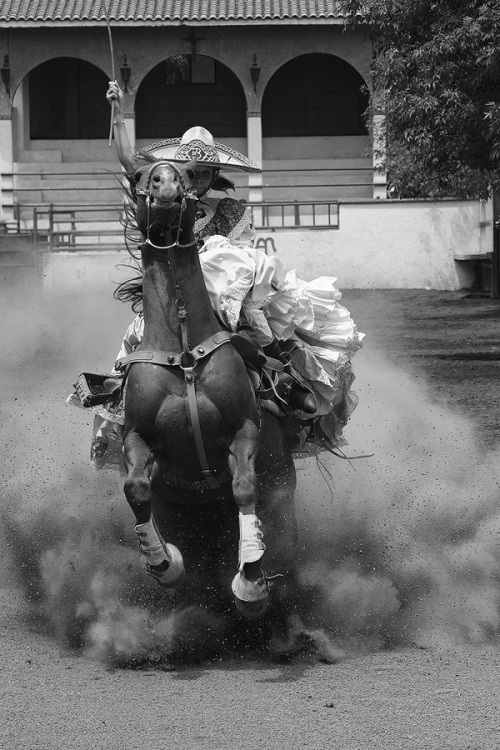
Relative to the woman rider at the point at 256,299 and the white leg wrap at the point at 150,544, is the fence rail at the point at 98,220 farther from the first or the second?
the white leg wrap at the point at 150,544

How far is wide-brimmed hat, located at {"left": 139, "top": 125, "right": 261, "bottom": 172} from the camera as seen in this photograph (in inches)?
247

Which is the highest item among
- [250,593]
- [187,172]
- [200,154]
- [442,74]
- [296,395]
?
[442,74]

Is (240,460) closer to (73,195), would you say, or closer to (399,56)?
(399,56)

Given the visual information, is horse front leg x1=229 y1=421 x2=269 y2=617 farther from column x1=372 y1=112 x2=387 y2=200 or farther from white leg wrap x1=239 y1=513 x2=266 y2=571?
column x1=372 y1=112 x2=387 y2=200

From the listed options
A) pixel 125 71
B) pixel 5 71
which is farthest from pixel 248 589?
pixel 5 71

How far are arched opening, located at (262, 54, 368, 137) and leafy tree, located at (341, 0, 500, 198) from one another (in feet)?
46.8

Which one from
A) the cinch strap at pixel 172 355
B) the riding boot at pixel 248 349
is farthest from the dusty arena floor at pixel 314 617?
→ the cinch strap at pixel 172 355

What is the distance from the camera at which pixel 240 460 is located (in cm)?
529

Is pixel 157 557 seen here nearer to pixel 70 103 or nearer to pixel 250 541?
pixel 250 541

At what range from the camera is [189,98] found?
97.0 ft

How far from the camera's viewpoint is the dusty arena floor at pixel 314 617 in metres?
4.52

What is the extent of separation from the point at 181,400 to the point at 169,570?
0.73m

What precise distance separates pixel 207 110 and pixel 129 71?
2.92m

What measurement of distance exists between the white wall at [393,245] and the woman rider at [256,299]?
16.8 metres
